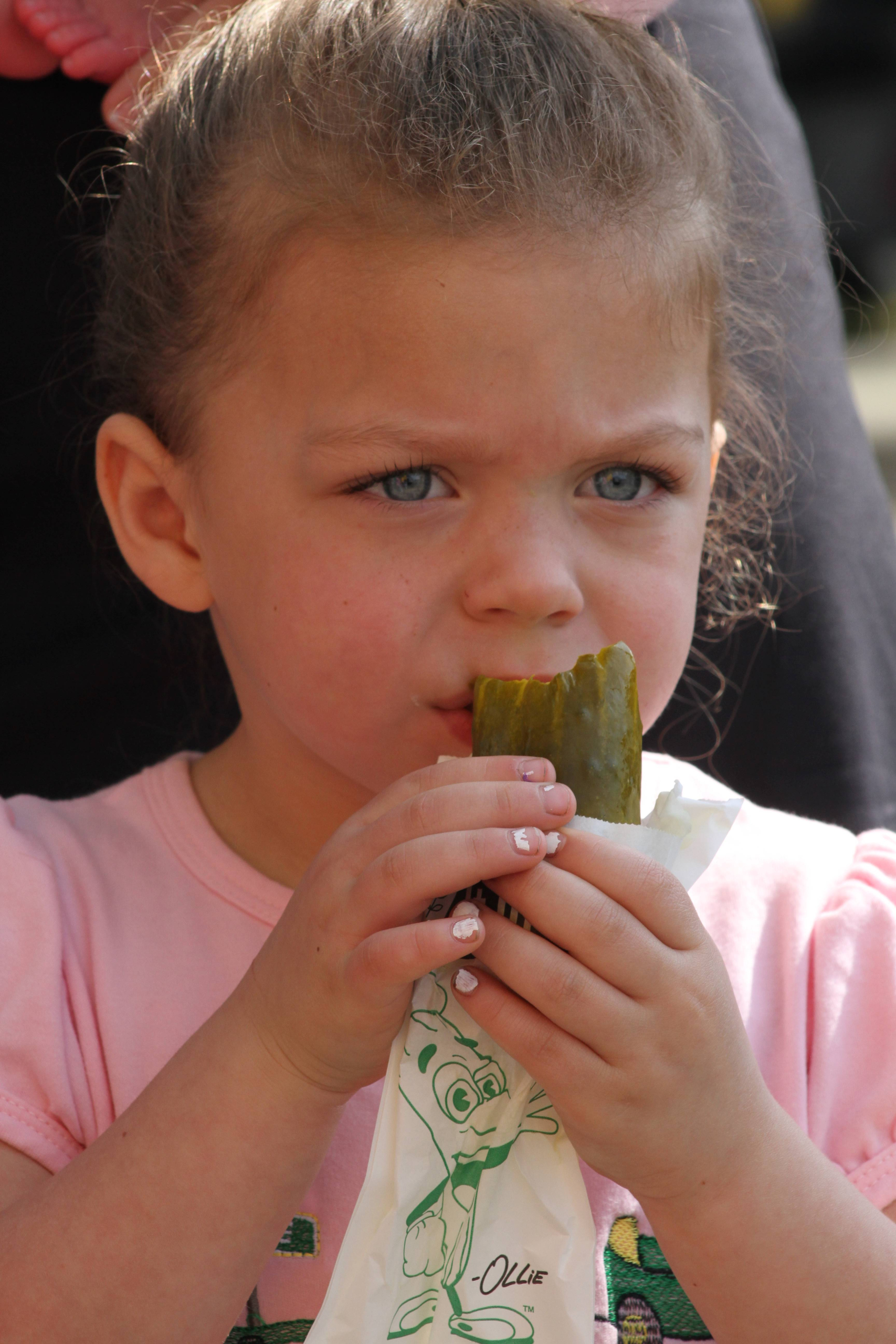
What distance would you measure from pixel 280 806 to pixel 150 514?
1.38 ft

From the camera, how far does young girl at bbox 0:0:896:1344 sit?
1.28 m

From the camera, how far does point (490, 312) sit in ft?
4.78

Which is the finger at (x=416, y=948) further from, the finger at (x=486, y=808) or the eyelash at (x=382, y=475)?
the eyelash at (x=382, y=475)

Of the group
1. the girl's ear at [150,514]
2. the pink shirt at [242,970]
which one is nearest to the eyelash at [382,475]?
the girl's ear at [150,514]

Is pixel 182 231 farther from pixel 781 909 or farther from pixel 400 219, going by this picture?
pixel 781 909

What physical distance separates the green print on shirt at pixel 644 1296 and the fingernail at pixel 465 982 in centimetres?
51

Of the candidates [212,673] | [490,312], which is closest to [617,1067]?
[490,312]

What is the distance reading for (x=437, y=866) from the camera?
1.21 meters

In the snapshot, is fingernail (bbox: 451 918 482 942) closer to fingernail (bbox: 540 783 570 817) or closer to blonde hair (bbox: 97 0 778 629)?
fingernail (bbox: 540 783 570 817)

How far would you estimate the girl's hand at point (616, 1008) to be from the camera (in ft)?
4.03

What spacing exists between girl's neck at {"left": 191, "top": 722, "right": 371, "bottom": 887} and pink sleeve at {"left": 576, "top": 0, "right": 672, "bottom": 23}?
3.59 feet

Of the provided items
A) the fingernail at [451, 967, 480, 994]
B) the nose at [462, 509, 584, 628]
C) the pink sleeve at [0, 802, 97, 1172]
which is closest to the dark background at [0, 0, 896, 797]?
the pink sleeve at [0, 802, 97, 1172]

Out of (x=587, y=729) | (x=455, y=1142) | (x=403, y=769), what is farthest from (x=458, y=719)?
(x=455, y=1142)

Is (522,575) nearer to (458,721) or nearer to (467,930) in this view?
(458,721)
